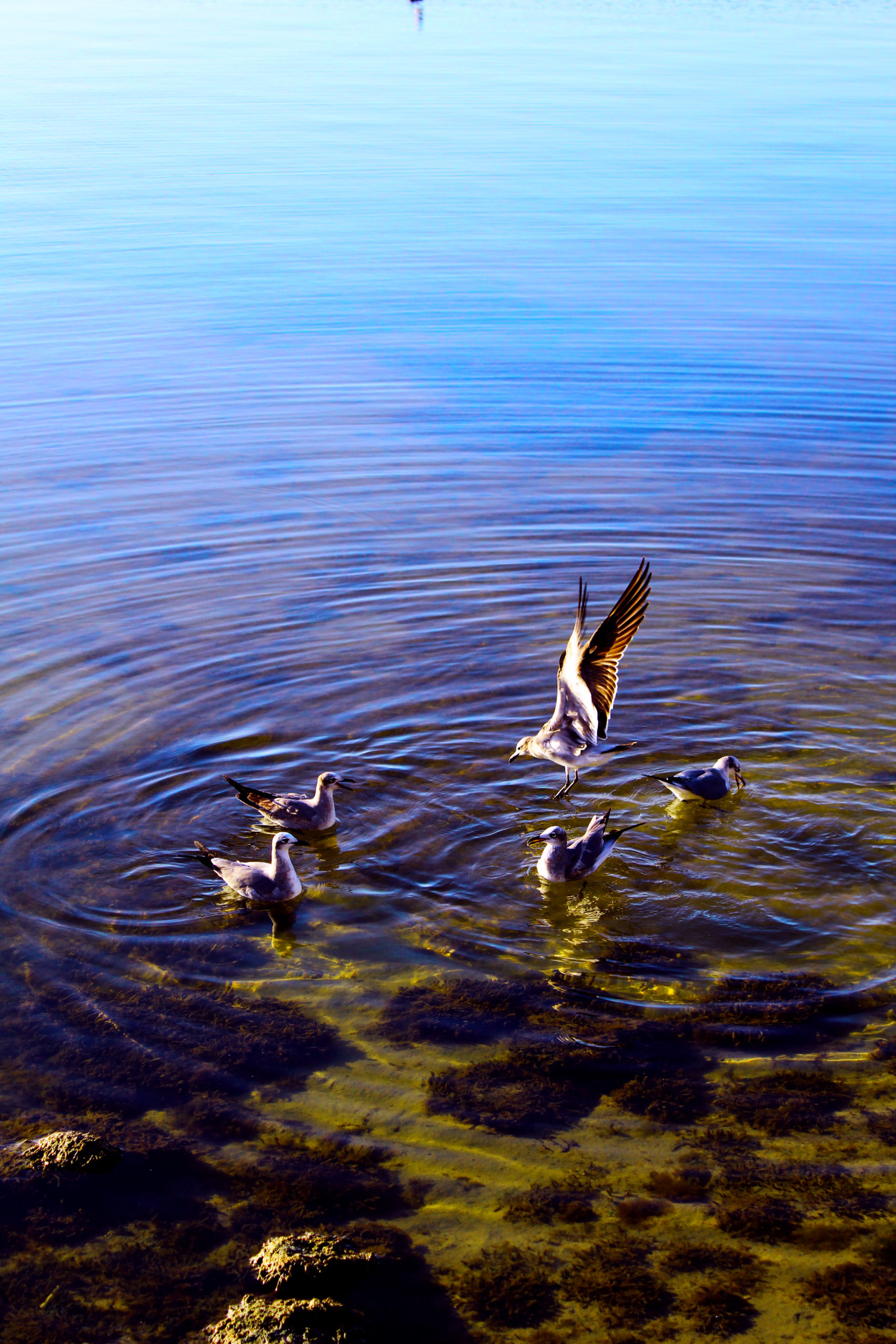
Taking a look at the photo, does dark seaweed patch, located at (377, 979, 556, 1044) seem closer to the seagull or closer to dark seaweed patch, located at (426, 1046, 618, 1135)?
Answer: dark seaweed patch, located at (426, 1046, 618, 1135)

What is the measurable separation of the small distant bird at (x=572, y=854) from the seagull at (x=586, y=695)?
1002 mm

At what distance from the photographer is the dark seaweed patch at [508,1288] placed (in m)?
5.99

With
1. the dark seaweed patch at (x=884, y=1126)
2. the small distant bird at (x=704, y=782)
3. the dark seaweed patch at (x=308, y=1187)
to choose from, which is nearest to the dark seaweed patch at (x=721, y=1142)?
the dark seaweed patch at (x=884, y=1126)

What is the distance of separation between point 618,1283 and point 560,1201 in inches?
21.9

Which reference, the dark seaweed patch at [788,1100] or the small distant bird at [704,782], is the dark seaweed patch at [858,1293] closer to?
the dark seaweed patch at [788,1100]

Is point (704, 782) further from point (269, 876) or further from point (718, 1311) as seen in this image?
point (718, 1311)

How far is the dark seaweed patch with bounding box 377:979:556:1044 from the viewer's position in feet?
25.7

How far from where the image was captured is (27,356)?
2395 cm

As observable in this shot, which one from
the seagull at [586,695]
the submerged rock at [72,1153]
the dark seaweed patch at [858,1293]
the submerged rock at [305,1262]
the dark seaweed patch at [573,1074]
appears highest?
the seagull at [586,695]

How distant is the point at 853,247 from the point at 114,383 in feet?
59.0

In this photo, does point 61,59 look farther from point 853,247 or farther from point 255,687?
point 255,687

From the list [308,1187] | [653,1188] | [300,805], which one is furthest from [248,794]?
[653,1188]

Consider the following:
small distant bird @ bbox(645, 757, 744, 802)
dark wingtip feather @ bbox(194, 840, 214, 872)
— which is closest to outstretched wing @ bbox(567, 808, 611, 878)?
small distant bird @ bbox(645, 757, 744, 802)

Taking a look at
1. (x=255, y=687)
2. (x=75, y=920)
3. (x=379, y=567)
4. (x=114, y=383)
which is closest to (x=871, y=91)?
(x=114, y=383)
